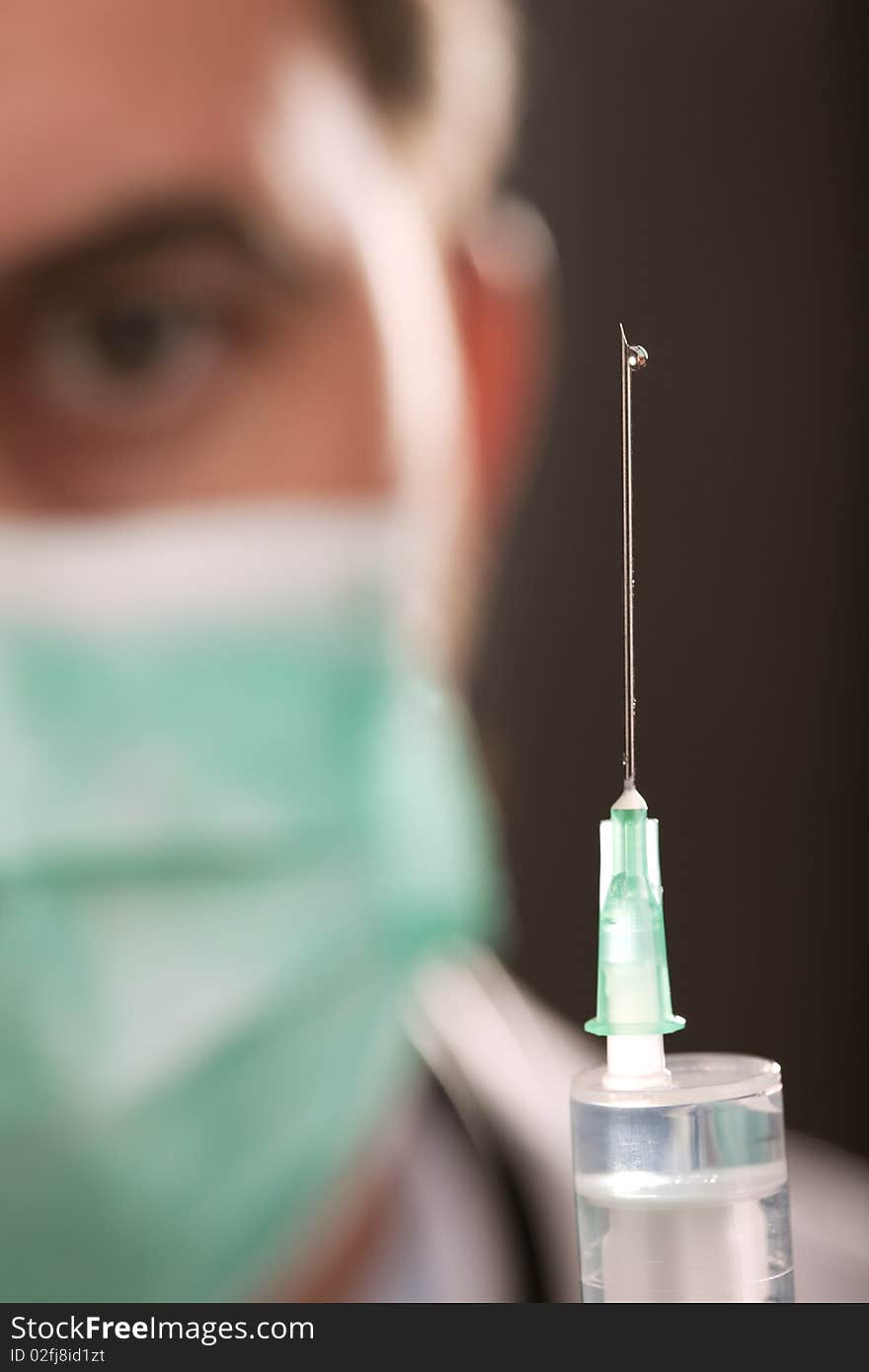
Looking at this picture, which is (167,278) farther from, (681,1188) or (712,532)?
(681,1188)

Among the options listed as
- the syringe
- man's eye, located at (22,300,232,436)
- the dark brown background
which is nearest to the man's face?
man's eye, located at (22,300,232,436)

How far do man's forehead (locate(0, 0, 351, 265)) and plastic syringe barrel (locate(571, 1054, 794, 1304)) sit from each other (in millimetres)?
503

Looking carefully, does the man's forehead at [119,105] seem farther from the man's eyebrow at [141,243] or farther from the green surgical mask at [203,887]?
the green surgical mask at [203,887]

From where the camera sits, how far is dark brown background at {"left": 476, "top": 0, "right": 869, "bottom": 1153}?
707 mm

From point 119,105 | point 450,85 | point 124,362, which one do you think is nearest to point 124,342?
point 124,362

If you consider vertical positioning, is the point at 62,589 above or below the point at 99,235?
below

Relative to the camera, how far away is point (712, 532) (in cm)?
73

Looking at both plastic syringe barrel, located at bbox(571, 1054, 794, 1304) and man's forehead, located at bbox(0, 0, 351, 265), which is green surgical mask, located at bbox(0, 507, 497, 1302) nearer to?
man's forehead, located at bbox(0, 0, 351, 265)

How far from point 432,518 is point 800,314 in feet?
0.79

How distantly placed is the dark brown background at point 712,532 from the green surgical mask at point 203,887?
0.23ft

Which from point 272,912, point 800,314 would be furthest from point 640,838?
point 800,314
